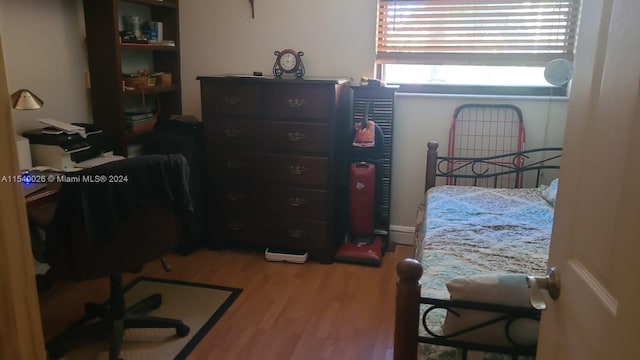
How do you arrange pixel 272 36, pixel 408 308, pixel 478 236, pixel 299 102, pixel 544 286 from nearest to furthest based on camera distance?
1. pixel 544 286
2. pixel 408 308
3. pixel 478 236
4. pixel 299 102
5. pixel 272 36

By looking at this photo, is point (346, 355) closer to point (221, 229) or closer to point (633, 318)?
point (221, 229)

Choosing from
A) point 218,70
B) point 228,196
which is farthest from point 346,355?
point 218,70

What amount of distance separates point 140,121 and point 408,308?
2.62 meters

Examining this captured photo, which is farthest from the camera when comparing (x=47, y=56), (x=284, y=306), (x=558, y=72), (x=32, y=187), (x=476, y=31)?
(x=476, y=31)

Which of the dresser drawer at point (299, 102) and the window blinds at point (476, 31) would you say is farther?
the window blinds at point (476, 31)

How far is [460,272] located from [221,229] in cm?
191

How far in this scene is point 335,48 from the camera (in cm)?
350

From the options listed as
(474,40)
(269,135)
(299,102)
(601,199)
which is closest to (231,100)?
(269,135)

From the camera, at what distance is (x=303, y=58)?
11.7 feet

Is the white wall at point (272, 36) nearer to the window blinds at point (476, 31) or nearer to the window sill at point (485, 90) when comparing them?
the window blinds at point (476, 31)

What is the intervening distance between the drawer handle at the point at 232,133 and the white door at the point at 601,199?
99.3 inches

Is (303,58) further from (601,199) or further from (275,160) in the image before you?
(601,199)

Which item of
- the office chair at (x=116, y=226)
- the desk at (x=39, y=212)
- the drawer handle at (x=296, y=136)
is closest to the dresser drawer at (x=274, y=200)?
the drawer handle at (x=296, y=136)

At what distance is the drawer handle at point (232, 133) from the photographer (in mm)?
3261
